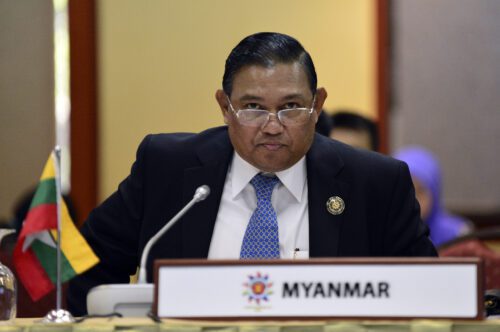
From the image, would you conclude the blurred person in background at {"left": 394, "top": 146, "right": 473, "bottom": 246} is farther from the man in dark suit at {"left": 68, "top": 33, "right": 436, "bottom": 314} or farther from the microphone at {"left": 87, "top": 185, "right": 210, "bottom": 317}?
the microphone at {"left": 87, "top": 185, "right": 210, "bottom": 317}

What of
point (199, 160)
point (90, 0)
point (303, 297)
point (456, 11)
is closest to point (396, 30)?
point (456, 11)

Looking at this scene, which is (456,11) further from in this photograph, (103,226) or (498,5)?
(103,226)

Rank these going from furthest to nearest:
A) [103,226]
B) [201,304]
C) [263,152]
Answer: [103,226] → [263,152] → [201,304]

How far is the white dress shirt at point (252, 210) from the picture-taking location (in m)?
2.86

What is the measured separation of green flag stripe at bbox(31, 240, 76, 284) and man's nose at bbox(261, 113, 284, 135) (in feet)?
2.13

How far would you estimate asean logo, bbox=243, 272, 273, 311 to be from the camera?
2086mm

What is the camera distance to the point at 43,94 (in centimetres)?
574

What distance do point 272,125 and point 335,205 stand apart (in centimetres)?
30

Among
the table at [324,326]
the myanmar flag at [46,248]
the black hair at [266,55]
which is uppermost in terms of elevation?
the black hair at [266,55]

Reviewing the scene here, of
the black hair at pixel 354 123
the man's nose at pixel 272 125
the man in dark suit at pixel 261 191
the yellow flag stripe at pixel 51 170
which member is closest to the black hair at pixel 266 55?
the man in dark suit at pixel 261 191

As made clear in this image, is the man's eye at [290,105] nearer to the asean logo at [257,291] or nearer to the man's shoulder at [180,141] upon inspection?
the man's shoulder at [180,141]

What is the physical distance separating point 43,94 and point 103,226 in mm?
2868

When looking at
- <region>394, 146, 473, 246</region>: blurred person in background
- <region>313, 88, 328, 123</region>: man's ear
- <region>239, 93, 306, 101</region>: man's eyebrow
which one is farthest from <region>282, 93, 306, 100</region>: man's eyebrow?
<region>394, 146, 473, 246</region>: blurred person in background

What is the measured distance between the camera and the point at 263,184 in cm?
291
